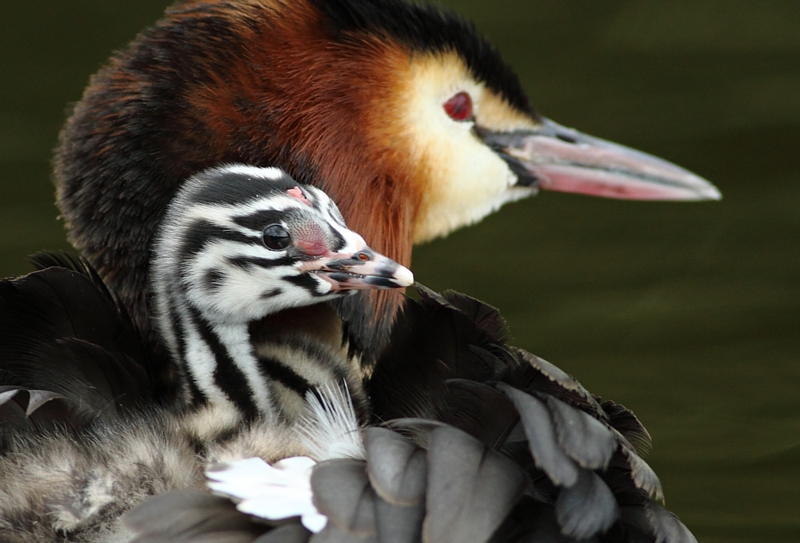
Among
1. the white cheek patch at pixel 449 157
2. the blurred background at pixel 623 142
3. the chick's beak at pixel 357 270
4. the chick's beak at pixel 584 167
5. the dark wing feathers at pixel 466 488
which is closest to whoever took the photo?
the dark wing feathers at pixel 466 488

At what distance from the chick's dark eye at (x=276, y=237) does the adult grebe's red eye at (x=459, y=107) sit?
24.4 inches

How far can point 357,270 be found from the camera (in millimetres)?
2158

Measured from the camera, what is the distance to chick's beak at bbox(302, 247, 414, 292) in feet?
7.02

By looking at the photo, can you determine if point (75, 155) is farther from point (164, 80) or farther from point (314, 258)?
point (314, 258)

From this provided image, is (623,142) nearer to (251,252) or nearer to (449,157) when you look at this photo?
(449,157)

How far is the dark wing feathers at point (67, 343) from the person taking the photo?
2.15m

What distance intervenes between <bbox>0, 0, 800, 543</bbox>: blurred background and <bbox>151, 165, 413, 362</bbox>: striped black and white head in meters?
1.50

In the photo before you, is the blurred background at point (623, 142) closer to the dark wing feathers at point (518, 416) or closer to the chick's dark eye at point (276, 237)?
the dark wing feathers at point (518, 416)

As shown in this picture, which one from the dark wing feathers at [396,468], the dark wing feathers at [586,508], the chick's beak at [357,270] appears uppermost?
the chick's beak at [357,270]

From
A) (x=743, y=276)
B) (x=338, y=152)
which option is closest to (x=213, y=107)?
(x=338, y=152)

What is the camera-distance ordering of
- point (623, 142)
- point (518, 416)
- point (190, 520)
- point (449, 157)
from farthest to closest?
point (623, 142)
point (449, 157)
point (518, 416)
point (190, 520)

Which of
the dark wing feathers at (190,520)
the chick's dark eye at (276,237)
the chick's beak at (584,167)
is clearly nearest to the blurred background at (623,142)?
the chick's beak at (584,167)

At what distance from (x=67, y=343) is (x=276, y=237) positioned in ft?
1.28

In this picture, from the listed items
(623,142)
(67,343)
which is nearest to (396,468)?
(67,343)
